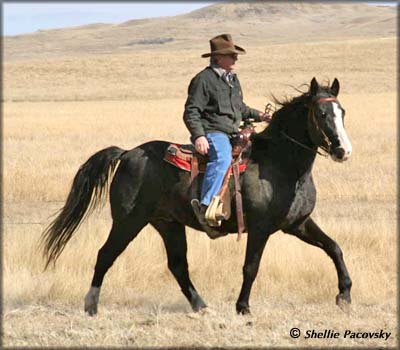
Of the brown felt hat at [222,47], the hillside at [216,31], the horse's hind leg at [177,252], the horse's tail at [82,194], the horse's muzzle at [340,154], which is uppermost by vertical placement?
the brown felt hat at [222,47]

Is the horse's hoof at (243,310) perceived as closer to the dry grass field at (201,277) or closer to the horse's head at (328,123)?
the dry grass field at (201,277)

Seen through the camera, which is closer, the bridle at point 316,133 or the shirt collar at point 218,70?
the bridle at point 316,133

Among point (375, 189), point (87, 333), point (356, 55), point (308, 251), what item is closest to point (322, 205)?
point (375, 189)

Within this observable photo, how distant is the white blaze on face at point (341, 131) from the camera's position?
6754mm

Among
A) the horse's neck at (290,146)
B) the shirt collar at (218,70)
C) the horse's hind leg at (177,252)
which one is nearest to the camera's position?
the shirt collar at (218,70)

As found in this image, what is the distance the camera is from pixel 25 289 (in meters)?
8.38

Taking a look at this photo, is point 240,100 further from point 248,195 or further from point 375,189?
point 375,189

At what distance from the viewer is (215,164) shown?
7152mm

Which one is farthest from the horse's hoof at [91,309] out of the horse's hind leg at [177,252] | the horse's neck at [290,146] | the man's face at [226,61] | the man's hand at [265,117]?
the man's face at [226,61]

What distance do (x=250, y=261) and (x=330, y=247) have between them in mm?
893

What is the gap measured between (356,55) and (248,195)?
64182 millimetres

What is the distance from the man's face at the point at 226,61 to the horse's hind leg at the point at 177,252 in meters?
1.63

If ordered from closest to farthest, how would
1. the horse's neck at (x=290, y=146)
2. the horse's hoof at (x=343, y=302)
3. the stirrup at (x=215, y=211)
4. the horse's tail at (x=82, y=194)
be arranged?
the stirrup at (x=215, y=211) → the horse's neck at (x=290, y=146) → the horse's hoof at (x=343, y=302) → the horse's tail at (x=82, y=194)

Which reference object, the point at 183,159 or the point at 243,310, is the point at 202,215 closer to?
the point at 183,159
